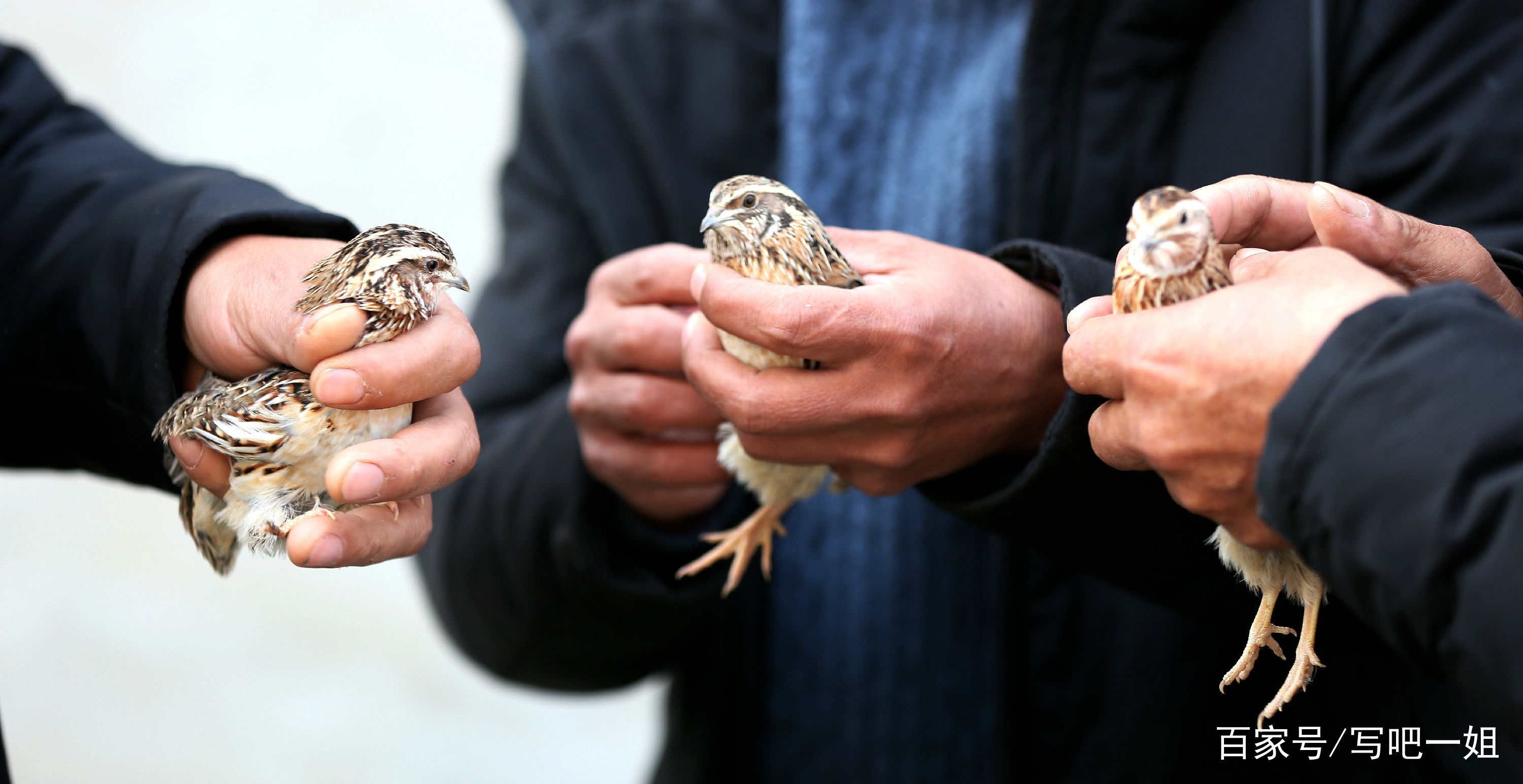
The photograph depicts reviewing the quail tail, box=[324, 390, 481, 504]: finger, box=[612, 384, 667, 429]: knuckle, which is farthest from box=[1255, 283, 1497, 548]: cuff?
the quail tail

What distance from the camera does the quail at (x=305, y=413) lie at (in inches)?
71.9

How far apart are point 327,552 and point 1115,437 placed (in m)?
1.39

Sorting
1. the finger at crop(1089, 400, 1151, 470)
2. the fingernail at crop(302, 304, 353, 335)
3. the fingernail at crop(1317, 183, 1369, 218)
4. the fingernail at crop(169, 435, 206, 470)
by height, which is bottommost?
the fingernail at crop(169, 435, 206, 470)

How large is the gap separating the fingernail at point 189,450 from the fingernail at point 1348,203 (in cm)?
208

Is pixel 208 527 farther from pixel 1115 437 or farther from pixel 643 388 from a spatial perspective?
pixel 1115 437

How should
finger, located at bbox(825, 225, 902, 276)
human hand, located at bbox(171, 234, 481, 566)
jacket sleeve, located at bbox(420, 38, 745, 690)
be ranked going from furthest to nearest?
jacket sleeve, located at bbox(420, 38, 745, 690) < finger, located at bbox(825, 225, 902, 276) < human hand, located at bbox(171, 234, 481, 566)

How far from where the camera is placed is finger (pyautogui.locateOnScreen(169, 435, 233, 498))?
6.06ft

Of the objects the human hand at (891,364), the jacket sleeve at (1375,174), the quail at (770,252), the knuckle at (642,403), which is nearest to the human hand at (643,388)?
the knuckle at (642,403)

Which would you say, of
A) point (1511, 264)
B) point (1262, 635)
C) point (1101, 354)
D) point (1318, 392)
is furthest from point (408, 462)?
point (1511, 264)

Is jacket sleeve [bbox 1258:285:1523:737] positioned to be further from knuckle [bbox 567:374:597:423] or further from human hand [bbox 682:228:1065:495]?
knuckle [bbox 567:374:597:423]

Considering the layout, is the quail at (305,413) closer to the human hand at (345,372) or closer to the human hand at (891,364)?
the human hand at (345,372)

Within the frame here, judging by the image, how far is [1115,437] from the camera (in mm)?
1700

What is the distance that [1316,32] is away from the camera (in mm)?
2297

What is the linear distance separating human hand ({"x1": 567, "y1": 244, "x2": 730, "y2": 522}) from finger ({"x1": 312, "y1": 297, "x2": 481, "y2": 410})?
2.25ft
